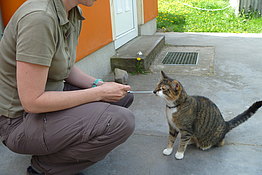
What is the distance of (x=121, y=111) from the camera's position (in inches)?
68.9

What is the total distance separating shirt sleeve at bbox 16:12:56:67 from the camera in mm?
1433

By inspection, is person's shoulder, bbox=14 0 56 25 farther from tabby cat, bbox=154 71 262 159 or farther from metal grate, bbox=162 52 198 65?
metal grate, bbox=162 52 198 65

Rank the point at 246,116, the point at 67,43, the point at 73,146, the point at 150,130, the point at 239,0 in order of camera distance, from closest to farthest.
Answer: the point at 73,146
the point at 67,43
the point at 246,116
the point at 150,130
the point at 239,0

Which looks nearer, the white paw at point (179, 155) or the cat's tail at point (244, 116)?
the white paw at point (179, 155)

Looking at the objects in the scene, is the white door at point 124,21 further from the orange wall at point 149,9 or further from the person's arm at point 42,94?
the person's arm at point 42,94

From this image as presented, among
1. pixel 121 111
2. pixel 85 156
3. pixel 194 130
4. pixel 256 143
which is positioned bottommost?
pixel 256 143

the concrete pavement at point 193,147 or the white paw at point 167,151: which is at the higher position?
the white paw at point 167,151

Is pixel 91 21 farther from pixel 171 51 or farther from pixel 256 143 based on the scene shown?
pixel 256 143

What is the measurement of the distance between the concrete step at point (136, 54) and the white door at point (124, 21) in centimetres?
14

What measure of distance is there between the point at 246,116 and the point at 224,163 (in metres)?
0.48

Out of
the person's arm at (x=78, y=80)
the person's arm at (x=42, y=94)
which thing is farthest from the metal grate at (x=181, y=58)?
the person's arm at (x=42, y=94)

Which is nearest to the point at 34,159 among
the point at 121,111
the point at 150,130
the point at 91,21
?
the point at 121,111

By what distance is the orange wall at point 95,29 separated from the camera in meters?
3.66

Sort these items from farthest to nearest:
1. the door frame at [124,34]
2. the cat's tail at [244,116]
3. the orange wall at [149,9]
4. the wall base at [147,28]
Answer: the orange wall at [149,9]
the wall base at [147,28]
the door frame at [124,34]
the cat's tail at [244,116]
